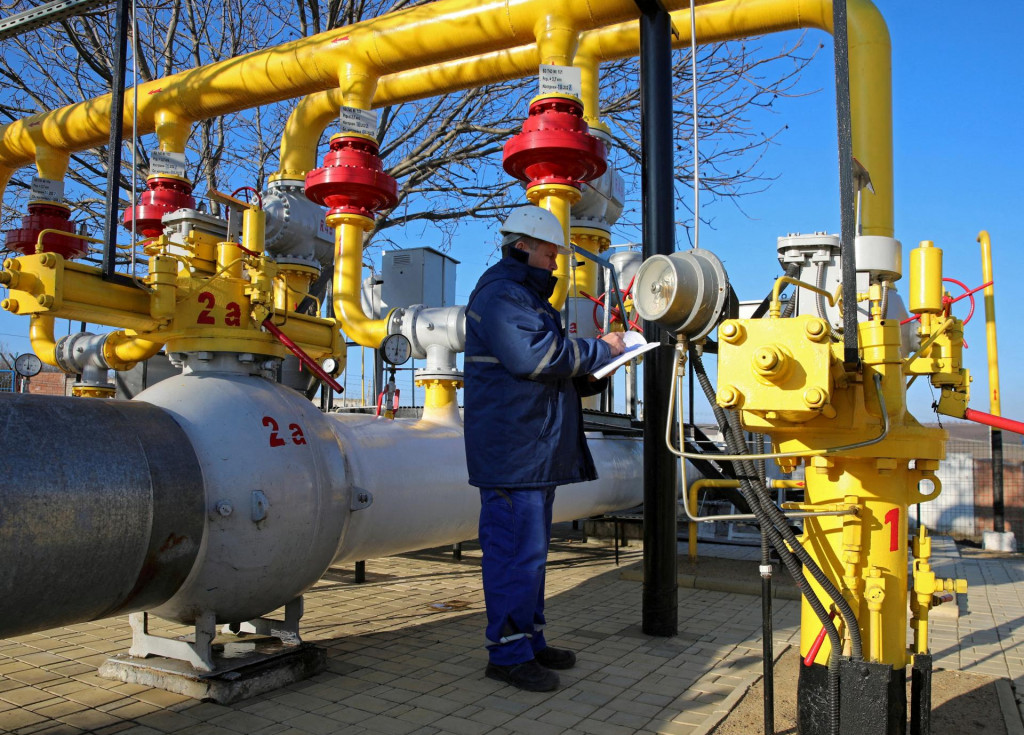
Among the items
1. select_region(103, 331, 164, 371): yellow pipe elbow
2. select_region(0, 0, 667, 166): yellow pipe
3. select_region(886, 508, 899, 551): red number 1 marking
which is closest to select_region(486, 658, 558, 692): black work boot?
select_region(886, 508, 899, 551): red number 1 marking

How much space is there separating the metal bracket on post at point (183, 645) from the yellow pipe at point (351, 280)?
3.26 meters

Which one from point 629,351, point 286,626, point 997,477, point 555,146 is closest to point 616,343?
point 629,351

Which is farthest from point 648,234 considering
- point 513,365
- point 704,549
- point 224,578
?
point 704,549

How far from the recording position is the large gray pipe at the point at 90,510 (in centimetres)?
223

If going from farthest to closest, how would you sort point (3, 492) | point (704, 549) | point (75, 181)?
point (75, 181) < point (704, 549) < point (3, 492)

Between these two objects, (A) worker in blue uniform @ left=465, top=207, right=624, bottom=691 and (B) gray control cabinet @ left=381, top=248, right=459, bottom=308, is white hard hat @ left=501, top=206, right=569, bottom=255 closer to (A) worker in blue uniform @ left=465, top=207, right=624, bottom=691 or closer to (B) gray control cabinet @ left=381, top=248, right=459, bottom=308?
(A) worker in blue uniform @ left=465, top=207, right=624, bottom=691

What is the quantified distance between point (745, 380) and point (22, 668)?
2957 millimetres

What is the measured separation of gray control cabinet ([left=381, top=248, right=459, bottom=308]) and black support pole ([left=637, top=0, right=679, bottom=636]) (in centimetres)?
306

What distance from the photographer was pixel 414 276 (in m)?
6.75

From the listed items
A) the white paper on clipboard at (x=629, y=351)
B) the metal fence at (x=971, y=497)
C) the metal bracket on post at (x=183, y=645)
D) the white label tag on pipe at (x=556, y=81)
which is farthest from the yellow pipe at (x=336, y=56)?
the metal fence at (x=971, y=497)

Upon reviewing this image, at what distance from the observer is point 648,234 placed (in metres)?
3.88

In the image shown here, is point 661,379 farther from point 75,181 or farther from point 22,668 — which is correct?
point 75,181

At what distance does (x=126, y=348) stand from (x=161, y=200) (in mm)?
1536

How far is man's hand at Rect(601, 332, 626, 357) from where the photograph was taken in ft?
10.5
